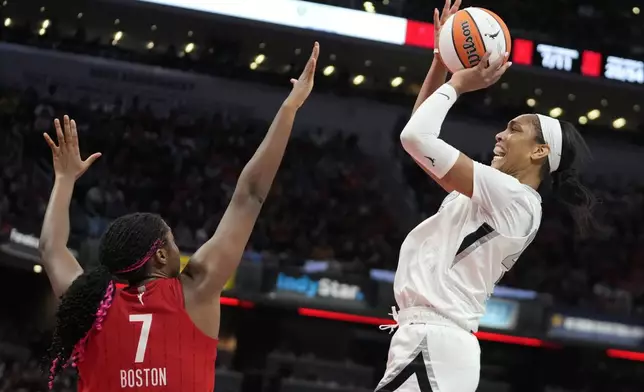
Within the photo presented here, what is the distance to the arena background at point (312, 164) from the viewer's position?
1312 centimetres

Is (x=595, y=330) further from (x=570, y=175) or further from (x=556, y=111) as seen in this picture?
(x=570, y=175)

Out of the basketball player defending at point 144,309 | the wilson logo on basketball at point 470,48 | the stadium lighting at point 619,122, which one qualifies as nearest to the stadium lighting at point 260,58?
the stadium lighting at point 619,122

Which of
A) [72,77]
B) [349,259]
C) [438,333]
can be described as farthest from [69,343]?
[72,77]

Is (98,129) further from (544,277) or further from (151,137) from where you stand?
(544,277)

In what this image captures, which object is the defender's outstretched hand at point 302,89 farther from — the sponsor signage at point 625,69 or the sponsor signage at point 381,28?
the sponsor signage at point 625,69

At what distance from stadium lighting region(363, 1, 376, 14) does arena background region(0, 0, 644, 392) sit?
0.02 m

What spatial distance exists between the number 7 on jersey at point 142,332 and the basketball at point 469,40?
1731mm

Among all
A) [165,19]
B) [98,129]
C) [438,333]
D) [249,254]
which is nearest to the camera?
[438,333]

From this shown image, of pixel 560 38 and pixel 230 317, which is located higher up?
pixel 560 38

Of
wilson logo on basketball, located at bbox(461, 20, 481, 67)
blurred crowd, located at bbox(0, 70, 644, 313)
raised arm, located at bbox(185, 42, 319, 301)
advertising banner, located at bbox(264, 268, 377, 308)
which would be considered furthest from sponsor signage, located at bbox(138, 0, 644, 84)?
raised arm, located at bbox(185, 42, 319, 301)

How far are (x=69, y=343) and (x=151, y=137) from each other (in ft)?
41.9

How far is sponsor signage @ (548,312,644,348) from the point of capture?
13.4 metres

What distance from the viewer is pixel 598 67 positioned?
46.0 ft

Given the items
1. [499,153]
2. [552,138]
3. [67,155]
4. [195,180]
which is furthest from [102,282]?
[195,180]
